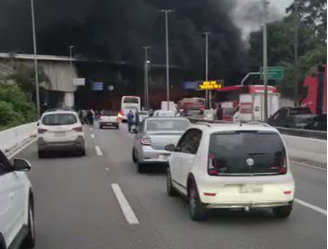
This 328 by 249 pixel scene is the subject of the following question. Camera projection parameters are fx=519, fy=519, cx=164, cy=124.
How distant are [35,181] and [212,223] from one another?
5.94 metres

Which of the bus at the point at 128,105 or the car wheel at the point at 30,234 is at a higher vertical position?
the car wheel at the point at 30,234

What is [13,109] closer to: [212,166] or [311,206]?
[311,206]

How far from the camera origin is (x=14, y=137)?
23.8m

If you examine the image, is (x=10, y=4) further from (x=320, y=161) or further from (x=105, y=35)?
(x=320, y=161)

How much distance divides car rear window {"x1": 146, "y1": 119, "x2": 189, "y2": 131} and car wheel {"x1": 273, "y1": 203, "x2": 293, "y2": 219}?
6.04m

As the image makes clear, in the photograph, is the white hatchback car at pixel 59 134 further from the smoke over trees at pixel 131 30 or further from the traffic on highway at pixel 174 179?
the smoke over trees at pixel 131 30

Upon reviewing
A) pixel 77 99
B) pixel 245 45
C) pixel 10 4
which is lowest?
pixel 77 99

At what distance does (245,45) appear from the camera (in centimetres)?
8281

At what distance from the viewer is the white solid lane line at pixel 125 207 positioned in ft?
25.4

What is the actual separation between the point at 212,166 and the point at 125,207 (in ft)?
6.81

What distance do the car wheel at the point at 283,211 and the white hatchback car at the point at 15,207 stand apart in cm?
361

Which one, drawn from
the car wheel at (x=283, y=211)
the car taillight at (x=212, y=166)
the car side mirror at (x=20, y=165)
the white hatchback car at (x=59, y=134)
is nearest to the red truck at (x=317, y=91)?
the white hatchback car at (x=59, y=134)

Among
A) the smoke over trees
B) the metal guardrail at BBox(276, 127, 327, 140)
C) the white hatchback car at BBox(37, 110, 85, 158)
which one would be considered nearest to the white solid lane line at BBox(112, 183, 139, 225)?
the white hatchback car at BBox(37, 110, 85, 158)

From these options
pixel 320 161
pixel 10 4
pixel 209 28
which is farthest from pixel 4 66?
pixel 320 161
